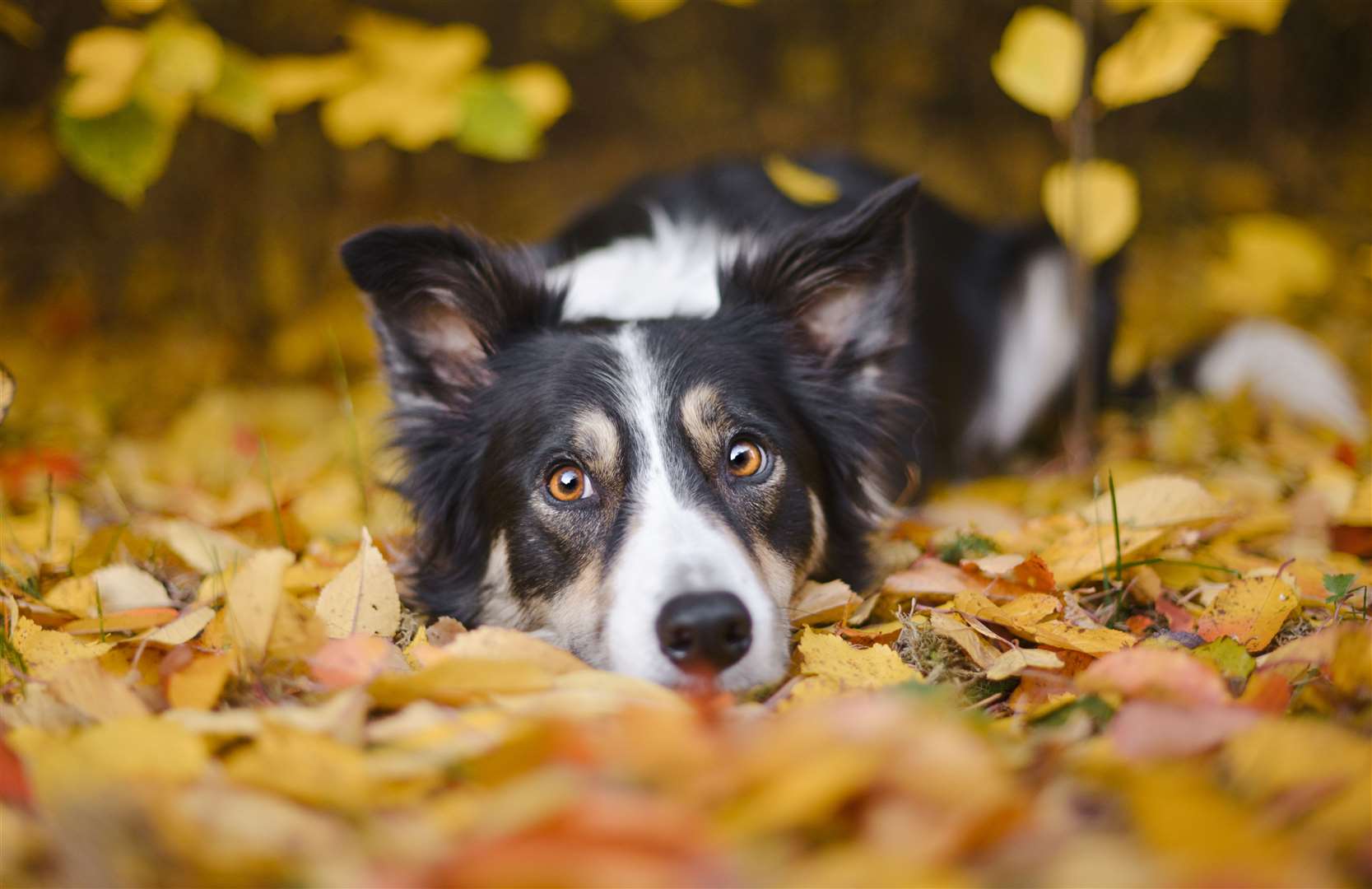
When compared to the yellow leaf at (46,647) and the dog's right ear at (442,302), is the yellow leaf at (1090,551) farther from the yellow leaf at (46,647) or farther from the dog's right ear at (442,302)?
the yellow leaf at (46,647)

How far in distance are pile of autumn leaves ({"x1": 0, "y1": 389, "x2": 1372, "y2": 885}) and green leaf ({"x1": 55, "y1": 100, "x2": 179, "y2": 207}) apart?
118 cm

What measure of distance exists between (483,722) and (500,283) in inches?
63.3

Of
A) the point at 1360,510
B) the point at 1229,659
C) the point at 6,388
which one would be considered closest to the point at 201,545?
the point at 6,388

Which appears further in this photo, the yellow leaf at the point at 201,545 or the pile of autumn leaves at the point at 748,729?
the yellow leaf at the point at 201,545

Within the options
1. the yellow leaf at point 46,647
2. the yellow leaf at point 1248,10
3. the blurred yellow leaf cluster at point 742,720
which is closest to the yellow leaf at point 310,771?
the blurred yellow leaf cluster at point 742,720

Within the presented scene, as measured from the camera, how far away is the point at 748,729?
1.56 meters

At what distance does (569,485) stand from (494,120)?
4.71ft

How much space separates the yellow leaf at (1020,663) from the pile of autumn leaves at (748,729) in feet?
0.04

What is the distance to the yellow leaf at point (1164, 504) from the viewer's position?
2.66 meters

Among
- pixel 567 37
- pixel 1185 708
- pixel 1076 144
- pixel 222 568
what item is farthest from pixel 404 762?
pixel 567 37

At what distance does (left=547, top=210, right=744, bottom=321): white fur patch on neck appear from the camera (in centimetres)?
333

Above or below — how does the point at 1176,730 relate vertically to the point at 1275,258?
below

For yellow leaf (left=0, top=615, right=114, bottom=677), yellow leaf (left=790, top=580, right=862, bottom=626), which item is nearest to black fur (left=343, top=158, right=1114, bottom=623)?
yellow leaf (left=790, top=580, right=862, bottom=626)

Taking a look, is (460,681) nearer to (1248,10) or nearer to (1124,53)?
(1124,53)
